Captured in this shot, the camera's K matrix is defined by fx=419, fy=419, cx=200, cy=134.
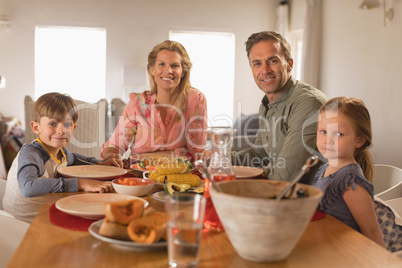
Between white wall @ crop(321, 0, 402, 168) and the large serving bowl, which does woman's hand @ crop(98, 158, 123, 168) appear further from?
white wall @ crop(321, 0, 402, 168)

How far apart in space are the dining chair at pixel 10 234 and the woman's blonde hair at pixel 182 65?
146cm

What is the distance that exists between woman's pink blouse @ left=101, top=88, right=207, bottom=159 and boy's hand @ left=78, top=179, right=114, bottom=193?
3.57 ft

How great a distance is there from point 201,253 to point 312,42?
551 cm

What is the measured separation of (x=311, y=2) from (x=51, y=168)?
5.04m

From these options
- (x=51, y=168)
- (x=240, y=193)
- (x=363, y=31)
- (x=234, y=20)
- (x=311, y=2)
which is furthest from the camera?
(x=234, y=20)

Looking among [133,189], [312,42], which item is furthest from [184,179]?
[312,42]

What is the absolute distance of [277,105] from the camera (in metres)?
2.18

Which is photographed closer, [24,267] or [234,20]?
[24,267]

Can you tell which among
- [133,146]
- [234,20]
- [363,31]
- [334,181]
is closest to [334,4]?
[363,31]

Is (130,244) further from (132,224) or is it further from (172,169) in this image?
(172,169)

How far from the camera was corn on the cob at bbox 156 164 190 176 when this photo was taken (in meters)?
1.54

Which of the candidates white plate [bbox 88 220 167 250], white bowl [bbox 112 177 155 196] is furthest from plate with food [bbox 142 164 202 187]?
white plate [bbox 88 220 167 250]

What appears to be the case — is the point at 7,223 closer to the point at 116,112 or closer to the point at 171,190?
the point at 171,190

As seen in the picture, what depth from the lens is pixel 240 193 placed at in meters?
0.92
